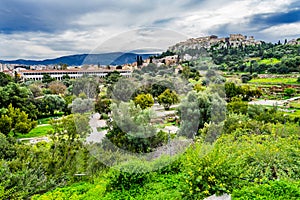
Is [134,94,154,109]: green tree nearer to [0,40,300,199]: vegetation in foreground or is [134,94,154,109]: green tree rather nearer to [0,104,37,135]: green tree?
[0,40,300,199]: vegetation in foreground

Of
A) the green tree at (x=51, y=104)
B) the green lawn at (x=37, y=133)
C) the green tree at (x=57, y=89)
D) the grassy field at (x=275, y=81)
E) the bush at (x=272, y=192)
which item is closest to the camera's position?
the bush at (x=272, y=192)

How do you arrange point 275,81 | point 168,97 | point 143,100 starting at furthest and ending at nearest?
point 275,81 → point 168,97 → point 143,100

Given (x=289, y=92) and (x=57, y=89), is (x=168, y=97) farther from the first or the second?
(x=289, y=92)

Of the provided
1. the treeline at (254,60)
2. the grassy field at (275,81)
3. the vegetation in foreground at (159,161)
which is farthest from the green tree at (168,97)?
the grassy field at (275,81)

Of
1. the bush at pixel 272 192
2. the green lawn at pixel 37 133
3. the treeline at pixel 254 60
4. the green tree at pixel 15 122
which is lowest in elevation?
the green lawn at pixel 37 133

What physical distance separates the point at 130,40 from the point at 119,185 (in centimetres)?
330

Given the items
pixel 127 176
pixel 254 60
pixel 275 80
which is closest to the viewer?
pixel 127 176

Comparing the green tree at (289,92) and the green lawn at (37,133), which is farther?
the green tree at (289,92)

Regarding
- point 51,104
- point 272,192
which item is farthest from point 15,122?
point 272,192

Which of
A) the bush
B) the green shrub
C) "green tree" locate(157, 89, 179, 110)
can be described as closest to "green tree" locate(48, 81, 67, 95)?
"green tree" locate(157, 89, 179, 110)

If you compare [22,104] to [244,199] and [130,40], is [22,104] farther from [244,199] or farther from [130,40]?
[244,199]

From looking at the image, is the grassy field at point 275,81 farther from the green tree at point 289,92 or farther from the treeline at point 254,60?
the green tree at point 289,92

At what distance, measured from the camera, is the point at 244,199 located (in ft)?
11.6

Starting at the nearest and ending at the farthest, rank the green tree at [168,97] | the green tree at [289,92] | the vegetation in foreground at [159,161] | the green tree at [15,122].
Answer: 1. the vegetation in foreground at [159,161]
2. the green tree at [168,97]
3. the green tree at [15,122]
4. the green tree at [289,92]
